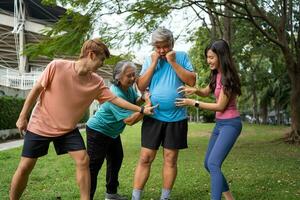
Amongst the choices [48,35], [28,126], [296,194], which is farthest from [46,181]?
[48,35]

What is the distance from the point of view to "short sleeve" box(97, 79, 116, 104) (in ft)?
15.8

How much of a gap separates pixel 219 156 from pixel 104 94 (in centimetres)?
132

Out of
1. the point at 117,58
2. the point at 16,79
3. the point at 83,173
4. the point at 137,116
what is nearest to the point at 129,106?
the point at 137,116

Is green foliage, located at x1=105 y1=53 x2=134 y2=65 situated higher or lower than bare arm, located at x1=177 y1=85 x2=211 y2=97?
higher

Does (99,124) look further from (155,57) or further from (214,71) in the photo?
(214,71)

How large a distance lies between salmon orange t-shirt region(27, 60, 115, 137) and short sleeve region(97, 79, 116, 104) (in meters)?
0.15

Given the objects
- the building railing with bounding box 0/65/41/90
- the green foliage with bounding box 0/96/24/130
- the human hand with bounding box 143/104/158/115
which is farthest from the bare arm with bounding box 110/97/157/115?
the building railing with bounding box 0/65/41/90

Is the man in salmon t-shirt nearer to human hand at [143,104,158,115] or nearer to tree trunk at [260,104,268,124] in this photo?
human hand at [143,104,158,115]

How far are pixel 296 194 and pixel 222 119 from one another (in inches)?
64.2

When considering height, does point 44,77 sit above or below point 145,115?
above

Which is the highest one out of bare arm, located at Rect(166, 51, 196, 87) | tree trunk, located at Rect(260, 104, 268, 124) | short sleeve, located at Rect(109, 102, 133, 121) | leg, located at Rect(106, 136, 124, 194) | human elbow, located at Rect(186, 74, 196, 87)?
bare arm, located at Rect(166, 51, 196, 87)

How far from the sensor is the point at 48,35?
457 inches

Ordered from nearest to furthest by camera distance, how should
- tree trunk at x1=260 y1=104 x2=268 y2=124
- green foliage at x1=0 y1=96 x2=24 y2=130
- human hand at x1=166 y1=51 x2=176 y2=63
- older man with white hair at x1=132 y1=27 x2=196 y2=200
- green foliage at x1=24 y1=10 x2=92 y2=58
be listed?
human hand at x1=166 y1=51 x2=176 y2=63
older man with white hair at x1=132 y1=27 x2=196 y2=200
green foliage at x1=24 y1=10 x2=92 y2=58
green foliage at x1=0 y1=96 x2=24 y2=130
tree trunk at x1=260 y1=104 x2=268 y2=124

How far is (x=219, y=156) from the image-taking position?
4656 mm
